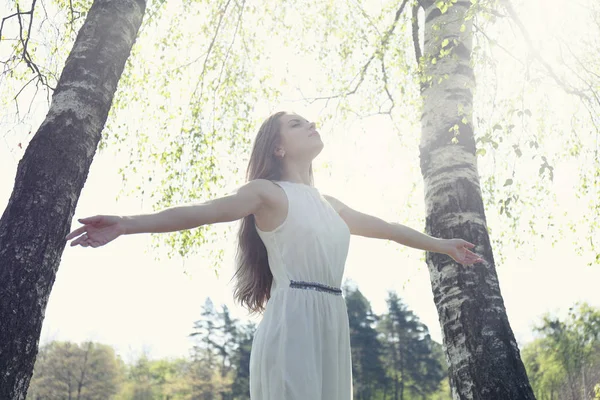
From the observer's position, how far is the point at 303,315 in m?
2.67

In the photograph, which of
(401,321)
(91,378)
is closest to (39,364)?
(91,378)

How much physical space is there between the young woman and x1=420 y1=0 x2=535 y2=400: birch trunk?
74 centimetres

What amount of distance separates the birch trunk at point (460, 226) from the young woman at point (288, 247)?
29.0 inches

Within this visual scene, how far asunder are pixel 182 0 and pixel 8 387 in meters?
6.34

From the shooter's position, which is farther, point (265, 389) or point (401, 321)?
point (401, 321)

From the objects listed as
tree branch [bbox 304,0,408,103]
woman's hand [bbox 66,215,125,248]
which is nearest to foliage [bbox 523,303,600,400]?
tree branch [bbox 304,0,408,103]

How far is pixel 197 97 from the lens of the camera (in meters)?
8.23

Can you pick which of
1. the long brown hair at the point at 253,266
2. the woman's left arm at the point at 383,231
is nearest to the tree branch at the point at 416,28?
the woman's left arm at the point at 383,231

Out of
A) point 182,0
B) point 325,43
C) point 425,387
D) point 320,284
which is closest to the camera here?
point 320,284

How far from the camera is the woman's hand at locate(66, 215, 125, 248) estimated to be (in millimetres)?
2203

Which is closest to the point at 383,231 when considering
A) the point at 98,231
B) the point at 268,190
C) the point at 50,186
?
the point at 268,190

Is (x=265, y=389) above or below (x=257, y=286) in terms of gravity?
below

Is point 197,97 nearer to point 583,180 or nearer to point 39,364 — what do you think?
point 583,180

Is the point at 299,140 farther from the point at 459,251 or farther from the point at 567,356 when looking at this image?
the point at 567,356
